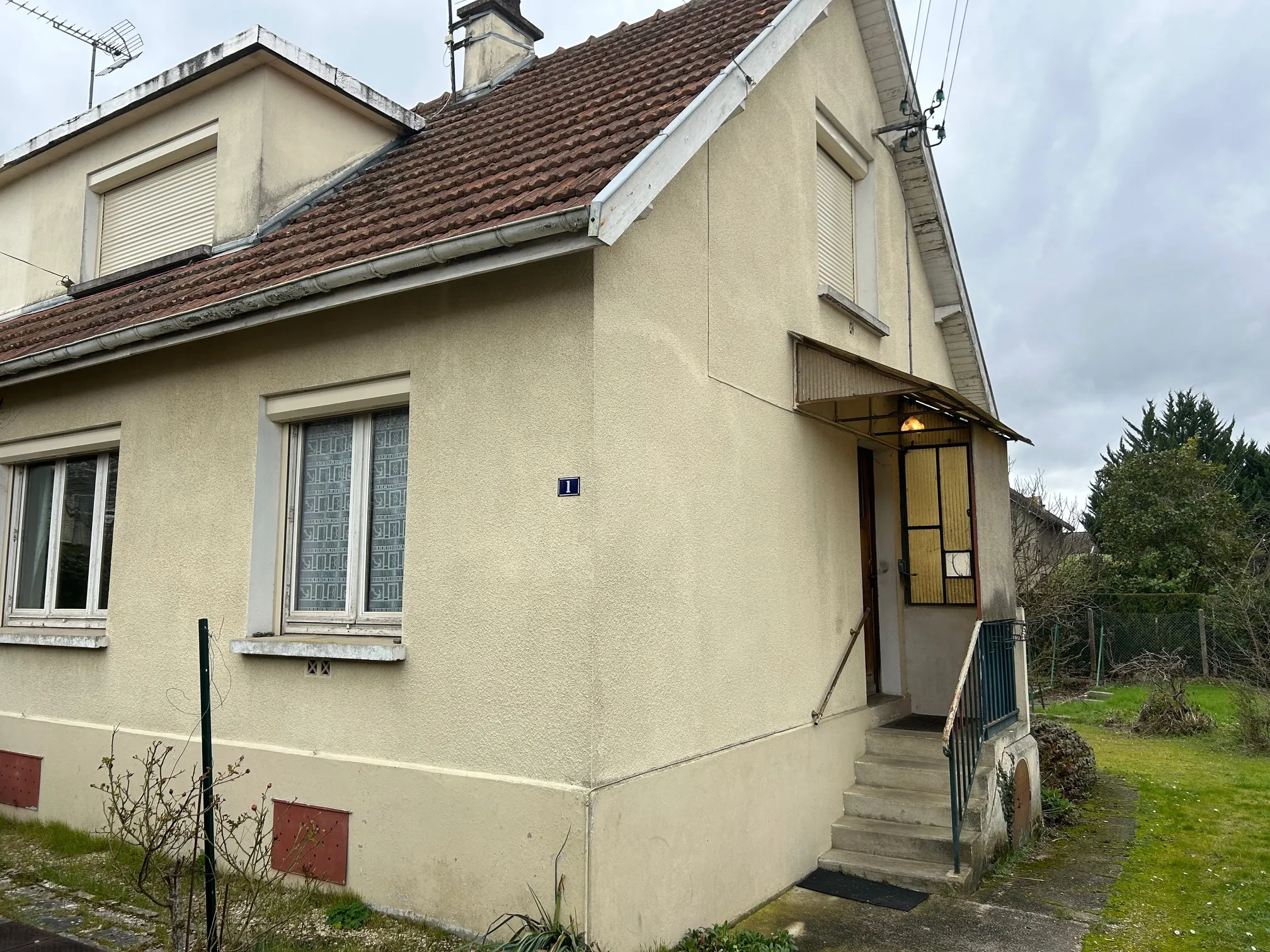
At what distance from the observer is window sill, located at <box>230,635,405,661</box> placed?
17.6ft

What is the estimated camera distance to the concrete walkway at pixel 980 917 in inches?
217

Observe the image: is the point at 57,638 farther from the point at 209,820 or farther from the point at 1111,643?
the point at 1111,643

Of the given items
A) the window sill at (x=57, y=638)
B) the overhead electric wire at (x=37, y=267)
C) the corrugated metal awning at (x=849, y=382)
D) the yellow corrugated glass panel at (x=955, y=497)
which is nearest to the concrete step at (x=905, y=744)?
the yellow corrugated glass panel at (x=955, y=497)

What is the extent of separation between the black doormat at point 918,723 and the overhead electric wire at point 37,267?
877 centimetres

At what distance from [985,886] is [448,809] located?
392cm

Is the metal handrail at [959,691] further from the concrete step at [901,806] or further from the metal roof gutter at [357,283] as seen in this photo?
the metal roof gutter at [357,283]

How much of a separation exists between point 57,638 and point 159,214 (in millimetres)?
4016

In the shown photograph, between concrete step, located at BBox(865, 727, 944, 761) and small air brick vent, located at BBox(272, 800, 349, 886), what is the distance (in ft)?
13.8

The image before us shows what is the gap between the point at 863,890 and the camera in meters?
6.35

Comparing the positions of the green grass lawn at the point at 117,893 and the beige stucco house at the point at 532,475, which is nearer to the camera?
the green grass lawn at the point at 117,893

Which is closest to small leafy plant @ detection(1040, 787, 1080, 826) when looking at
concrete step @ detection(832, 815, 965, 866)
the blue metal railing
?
the blue metal railing

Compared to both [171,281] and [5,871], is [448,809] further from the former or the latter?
[171,281]

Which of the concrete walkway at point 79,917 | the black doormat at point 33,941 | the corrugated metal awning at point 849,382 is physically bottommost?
the concrete walkway at point 79,917

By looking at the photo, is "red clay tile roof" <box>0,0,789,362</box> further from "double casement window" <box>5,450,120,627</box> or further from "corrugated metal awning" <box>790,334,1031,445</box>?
"corrugated metal awning" <box>790,334,1031,445</box>
